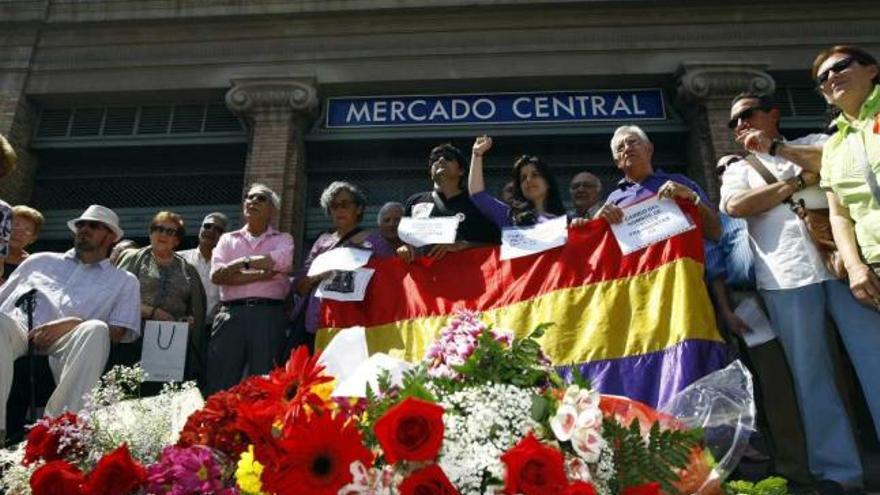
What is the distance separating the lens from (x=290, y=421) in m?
1.56

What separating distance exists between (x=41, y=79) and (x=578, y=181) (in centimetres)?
893

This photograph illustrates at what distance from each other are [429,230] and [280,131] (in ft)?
17.5

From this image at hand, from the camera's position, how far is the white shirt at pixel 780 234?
3.73 meters

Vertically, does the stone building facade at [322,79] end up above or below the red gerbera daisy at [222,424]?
above

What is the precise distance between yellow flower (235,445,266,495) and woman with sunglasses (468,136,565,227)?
3.36 meters

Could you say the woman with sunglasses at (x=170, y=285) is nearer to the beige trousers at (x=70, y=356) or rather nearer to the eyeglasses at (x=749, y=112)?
the beige trousers at (x=70, y=356)

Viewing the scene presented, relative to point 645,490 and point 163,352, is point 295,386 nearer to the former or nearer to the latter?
point 645,490

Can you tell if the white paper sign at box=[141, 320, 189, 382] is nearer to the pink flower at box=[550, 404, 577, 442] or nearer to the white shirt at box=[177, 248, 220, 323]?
the white shirt at box=[177, 248, 220, 323]

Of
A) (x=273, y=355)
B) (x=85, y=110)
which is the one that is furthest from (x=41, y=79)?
(x=273, y=355)

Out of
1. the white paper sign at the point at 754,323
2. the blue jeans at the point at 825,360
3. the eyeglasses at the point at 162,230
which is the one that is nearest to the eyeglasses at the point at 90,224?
the eyeglasses at the point at 162,230

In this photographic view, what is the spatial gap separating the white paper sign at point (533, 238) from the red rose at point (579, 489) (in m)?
3.12

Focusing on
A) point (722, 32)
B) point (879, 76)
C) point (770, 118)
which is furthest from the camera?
point (722, 32)

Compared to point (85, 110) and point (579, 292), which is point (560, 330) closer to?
point (579, 292)

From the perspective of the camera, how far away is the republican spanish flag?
3797 millimetres
